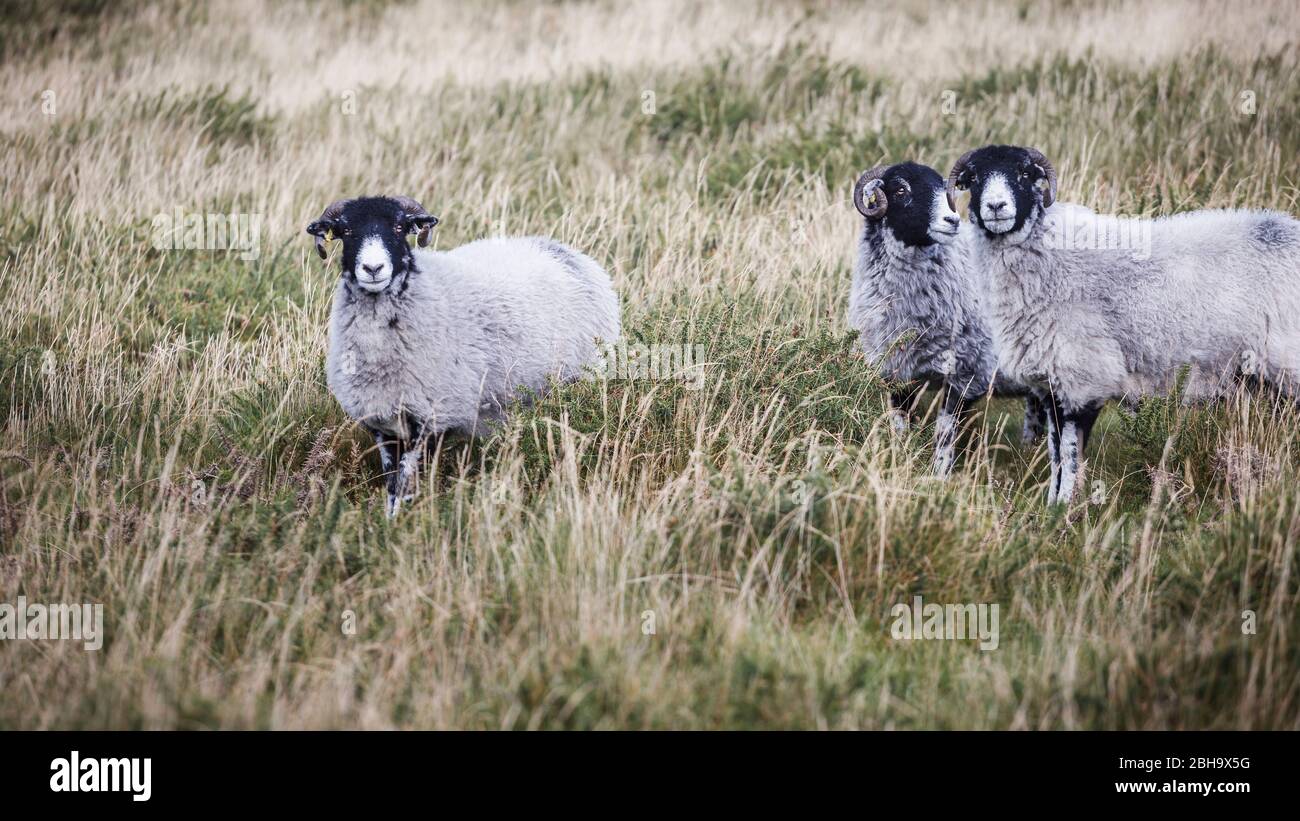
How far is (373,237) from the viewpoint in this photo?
5.20 m

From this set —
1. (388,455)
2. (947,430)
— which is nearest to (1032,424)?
(947,430)

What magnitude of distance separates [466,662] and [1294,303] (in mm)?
4306

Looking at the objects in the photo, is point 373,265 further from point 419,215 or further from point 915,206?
point 915,206

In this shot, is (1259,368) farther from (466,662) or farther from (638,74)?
(638,74)

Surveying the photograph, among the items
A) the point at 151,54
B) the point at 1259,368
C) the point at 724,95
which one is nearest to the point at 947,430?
the point at 1259,368

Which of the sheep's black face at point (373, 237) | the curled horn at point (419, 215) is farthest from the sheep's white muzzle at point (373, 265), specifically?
the curled horn at point (419, 215)

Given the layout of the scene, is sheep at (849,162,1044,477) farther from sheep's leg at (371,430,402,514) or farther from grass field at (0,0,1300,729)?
sheep's leg at (371,430,402,514)

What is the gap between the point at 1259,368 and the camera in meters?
5.41

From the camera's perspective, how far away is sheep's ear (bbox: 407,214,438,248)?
5.44m

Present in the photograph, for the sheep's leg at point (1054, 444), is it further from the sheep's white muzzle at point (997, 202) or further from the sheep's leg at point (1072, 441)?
the sheep's white muzzle at point (997, 202)

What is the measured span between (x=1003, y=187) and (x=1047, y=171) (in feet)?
1.00

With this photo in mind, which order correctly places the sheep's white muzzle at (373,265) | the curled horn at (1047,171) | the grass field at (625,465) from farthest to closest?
the curled horn at (1047,171) → the sheep's white muzzle at (373,265) → the grass field at (625,465)

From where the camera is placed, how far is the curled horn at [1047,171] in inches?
221

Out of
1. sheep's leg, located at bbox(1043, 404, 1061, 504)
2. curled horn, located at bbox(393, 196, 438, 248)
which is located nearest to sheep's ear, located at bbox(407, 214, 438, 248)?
curled horn, located at bbox(393, 196, 438, 248)
